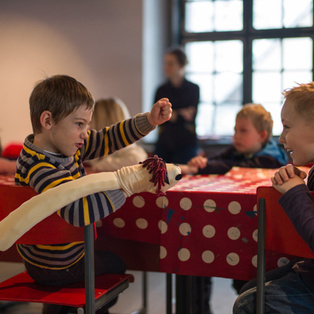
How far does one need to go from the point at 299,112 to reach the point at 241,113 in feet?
3.35

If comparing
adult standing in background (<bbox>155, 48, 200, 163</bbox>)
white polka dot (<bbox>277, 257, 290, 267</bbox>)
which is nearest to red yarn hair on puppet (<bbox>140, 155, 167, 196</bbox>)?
white polka dot (<bbox>277, 257, 290, 267</bbox>)

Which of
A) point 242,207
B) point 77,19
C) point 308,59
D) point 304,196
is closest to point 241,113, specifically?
point 242,207

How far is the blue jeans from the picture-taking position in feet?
4.09

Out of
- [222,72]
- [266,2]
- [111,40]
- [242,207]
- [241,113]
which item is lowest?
[242,207]

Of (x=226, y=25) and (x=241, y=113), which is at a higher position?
(x=226, y=25)

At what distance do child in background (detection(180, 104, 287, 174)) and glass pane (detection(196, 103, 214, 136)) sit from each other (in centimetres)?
258

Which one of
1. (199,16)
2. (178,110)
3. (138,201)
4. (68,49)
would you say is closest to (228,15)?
(199,16)

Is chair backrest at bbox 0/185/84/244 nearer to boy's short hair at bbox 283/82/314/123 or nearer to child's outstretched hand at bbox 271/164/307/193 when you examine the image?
child's outstretched hand at bbox 271/164/307/193

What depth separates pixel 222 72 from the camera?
491 cm

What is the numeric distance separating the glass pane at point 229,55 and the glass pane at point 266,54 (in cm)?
14

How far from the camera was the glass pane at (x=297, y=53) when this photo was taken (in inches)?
183

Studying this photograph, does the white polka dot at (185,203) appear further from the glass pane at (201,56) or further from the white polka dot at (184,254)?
the glass pane at (201,56)

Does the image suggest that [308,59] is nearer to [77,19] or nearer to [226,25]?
[226,25]

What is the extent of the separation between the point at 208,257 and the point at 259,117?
1.00 meters
